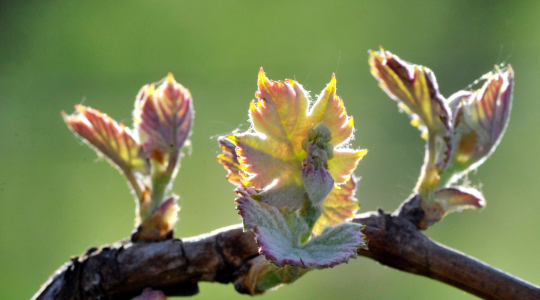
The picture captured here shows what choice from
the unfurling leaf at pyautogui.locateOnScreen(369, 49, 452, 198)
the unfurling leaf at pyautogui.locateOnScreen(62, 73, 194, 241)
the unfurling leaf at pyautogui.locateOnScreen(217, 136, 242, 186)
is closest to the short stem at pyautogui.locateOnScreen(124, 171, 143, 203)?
the unfurling leaf at pyautogui.locateOnScreen(62, 73, 194, 241)

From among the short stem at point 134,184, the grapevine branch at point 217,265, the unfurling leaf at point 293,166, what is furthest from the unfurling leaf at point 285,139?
the short stem at point 134,184

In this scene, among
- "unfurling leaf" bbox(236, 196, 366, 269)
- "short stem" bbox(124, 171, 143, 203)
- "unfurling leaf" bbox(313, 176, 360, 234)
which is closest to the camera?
"unfurling leaf" bbox(236, 196, 366, 269)

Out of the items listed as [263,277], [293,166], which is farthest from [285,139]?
[263,277]

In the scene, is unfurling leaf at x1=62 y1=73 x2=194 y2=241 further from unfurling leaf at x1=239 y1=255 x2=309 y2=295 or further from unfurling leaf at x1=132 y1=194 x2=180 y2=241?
unfurling leaf at x1=239 y1=255 x2=309 y2=295

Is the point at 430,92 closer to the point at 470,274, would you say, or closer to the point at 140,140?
the point at 470,274

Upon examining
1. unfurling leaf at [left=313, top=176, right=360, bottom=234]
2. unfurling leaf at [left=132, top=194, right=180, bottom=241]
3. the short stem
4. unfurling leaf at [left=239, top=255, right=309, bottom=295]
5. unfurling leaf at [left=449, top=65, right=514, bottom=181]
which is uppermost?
unfurling leaf at [left=449, top=65, right=514, bottom=181]

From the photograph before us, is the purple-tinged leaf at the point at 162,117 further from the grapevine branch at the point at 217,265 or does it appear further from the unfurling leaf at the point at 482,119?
the unfurling leaf at the point at 482,119

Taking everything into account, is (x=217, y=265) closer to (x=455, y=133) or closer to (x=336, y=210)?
(x=336, y=210)
